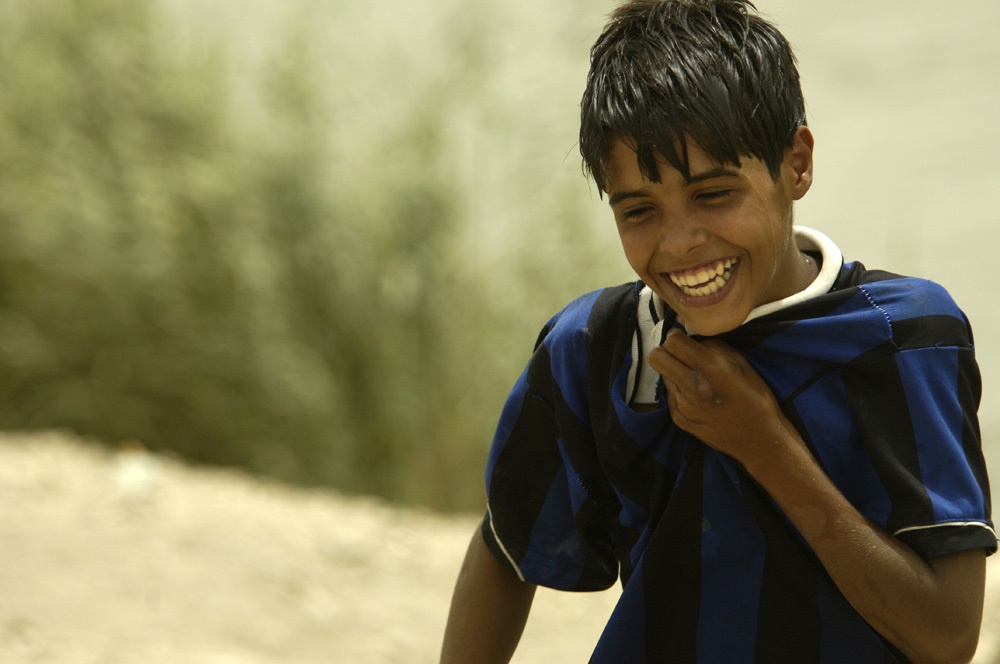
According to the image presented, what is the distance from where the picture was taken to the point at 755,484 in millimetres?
1434

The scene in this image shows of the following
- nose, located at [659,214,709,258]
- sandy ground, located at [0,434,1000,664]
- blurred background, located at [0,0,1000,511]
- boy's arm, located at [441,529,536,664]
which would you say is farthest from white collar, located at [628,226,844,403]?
blurred background, located at [0,0,1000,511]

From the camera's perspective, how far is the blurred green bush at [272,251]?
15.2ft

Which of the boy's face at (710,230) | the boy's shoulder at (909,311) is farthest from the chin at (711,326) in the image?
the boy's shoulder at (909,311)

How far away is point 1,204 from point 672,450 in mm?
3888

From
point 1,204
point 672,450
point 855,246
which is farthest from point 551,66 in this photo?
point 672,450

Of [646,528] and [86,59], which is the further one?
[86,59]

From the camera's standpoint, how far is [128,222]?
4711mm

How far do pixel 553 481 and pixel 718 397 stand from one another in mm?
362

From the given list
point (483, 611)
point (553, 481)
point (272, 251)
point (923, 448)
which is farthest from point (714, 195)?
point (272, 251)

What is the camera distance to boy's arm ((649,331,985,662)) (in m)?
1.30

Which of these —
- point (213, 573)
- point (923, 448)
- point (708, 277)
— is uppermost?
point (213, 573)

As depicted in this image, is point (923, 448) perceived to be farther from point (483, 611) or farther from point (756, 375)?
point (483, 611)

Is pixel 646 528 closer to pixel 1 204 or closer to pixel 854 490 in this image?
pixel 854 490

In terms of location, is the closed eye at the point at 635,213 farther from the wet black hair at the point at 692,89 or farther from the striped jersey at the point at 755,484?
the striped jersey at the point at 755,484
